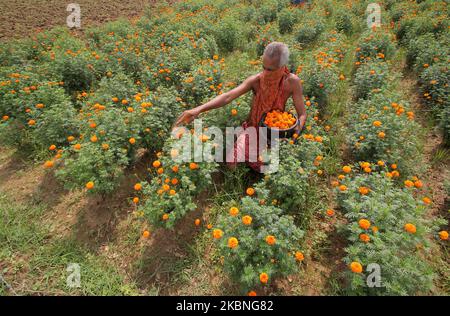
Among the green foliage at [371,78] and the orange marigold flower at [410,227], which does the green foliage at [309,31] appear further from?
the orange marigold flower at [410,227]

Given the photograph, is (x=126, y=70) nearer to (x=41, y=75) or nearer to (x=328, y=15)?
(x=41, y=75)

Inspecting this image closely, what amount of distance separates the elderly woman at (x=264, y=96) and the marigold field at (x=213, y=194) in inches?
7.2

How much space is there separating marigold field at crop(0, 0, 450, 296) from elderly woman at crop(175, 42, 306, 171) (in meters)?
0.18

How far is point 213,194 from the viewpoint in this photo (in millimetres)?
2971

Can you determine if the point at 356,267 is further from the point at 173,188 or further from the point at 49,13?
the point at 49,13

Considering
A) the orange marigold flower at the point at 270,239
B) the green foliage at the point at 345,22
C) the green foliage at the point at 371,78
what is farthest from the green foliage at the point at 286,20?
the orange marigold flower at the point at 270,239

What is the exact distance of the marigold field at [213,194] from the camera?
6.70ft

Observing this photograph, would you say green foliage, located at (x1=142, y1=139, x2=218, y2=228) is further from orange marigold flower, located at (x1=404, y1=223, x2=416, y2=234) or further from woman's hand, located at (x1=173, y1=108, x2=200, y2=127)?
orange marigold flower, located at (x1=404, y1=223, x2=416, y2=234)

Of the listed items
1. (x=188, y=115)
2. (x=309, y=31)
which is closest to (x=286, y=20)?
(x=309, y=31)

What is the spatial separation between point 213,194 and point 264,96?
4.24 feet

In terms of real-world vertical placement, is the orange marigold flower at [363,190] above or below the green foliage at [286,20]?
below

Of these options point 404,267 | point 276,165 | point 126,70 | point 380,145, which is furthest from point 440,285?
point 126,70

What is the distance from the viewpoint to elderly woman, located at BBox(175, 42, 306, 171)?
2.54 meters

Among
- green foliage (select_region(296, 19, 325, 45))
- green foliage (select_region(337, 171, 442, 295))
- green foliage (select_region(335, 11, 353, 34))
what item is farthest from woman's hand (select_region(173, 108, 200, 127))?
green foliage (select_region(335, 11, 353, 34))
